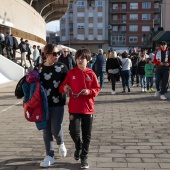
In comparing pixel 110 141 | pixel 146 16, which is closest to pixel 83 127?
pixel 110 141

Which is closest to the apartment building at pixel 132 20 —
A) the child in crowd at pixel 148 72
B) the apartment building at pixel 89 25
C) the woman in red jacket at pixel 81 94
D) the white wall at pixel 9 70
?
the apartment building at pixel 89 25

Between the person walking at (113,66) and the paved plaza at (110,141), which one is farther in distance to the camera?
the person walking at (113,66)

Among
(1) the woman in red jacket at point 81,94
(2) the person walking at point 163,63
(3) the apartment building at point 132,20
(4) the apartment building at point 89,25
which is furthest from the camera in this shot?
(4) the apartment building at point 89,25

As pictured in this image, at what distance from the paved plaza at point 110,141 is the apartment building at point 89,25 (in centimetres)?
8094

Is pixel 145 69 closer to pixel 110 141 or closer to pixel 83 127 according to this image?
pixel 110 141

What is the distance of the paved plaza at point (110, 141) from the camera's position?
4.57 m

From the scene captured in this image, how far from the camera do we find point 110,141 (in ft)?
18.8

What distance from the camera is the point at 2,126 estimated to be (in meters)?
7.08

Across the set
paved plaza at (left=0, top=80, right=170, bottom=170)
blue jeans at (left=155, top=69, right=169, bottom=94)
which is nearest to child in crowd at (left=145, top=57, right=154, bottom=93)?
blue jeans at (left=155, top=69, right=169, bottom=94)

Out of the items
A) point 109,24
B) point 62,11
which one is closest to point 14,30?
point 62,11

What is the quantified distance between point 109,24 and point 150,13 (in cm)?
1126

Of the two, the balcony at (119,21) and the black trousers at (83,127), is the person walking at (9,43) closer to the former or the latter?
the black trousers at (83,127)

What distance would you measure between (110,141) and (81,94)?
1.70m

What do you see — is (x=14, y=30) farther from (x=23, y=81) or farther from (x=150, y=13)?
(x=150, y=13)
